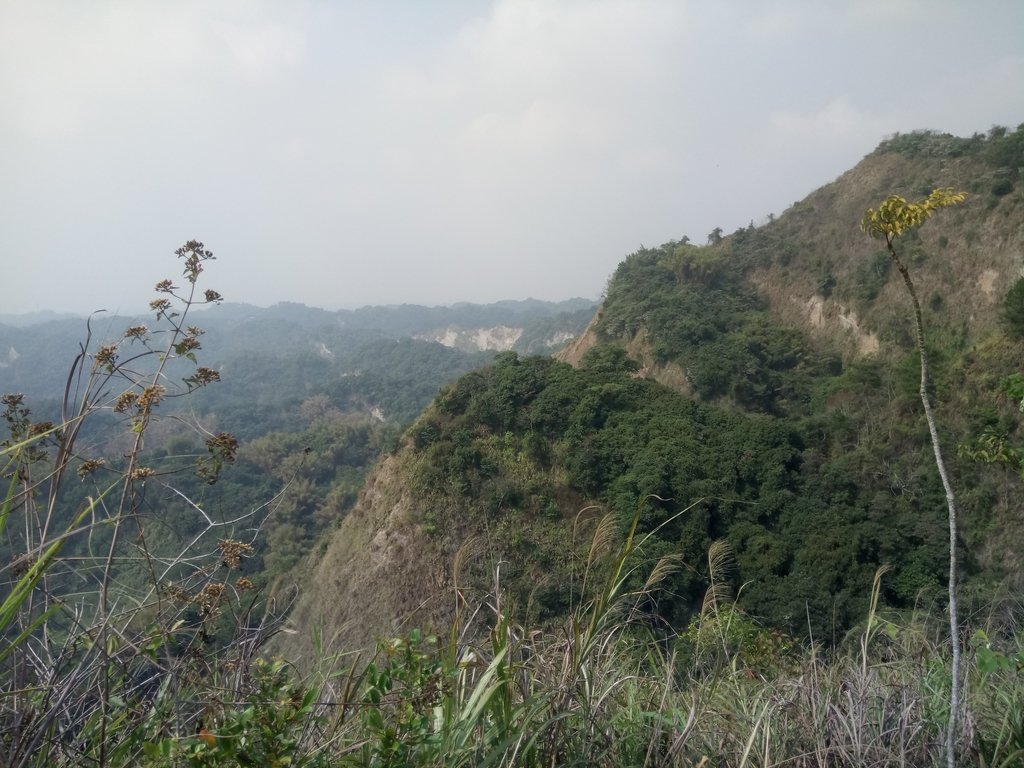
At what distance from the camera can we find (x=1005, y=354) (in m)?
16.8

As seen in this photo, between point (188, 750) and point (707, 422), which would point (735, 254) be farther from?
point (188, 750)

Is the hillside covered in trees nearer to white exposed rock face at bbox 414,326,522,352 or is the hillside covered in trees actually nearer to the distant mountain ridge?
the distant mountain ridge

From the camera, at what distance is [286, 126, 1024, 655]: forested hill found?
14.1 metres

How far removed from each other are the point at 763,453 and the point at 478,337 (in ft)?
352

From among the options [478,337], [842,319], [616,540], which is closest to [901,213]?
[616,540]

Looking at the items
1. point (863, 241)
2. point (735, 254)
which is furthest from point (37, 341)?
point (863, 241)

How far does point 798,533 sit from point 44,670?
51.8 feet

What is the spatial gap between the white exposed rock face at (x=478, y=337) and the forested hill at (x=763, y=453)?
80.1 metres

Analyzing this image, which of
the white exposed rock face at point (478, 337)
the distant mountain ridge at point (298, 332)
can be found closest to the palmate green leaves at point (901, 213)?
the distant mountain ridge at point (298, 332)

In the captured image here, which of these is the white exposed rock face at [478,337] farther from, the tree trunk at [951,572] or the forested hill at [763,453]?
the tree trunk at [951,572]

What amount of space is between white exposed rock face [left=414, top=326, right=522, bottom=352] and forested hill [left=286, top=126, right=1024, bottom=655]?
80.1 metres

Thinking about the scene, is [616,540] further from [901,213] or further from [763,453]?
[763,453]

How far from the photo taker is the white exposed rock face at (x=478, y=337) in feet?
364

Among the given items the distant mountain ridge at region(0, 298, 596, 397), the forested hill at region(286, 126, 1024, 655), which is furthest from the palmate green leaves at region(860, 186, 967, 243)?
the distant mountain ridge at region(0, 298, 596, 397)
